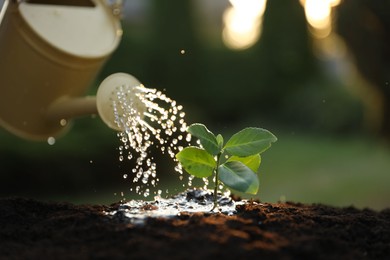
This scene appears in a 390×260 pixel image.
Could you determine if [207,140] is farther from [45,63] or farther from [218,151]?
[45,63]

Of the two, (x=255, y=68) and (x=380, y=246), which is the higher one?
(x=255, y=68)

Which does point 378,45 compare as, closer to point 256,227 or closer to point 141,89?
point 141,89

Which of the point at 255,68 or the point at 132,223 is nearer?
the point at 132,223

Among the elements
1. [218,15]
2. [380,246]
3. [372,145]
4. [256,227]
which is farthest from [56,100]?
[218,15]

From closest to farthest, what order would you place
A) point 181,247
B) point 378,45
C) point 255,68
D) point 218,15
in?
point 181,247, point 378,45, point 255,68, point 218,15

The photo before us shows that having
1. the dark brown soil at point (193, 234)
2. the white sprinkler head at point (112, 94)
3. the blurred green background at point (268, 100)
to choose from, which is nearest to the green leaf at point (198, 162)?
the dark brown soil at point (193, 234)

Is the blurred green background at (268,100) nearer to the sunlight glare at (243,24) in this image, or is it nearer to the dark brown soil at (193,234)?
the sunlight glare at (243,24)

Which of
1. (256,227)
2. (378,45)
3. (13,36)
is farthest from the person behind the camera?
(378,45)

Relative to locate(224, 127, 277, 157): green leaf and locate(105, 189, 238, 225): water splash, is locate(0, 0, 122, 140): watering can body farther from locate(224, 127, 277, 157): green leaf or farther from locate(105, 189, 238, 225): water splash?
locate(224, 127, 277, 157): green leaf
